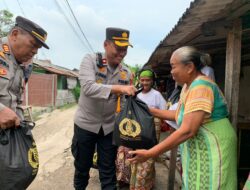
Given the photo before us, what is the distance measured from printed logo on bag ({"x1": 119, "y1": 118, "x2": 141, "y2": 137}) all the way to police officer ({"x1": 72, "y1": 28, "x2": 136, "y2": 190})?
409 mm

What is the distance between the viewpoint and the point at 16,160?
87.7 inches

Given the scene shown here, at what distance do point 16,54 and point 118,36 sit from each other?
41.7 inches

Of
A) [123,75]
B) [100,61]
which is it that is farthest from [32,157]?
[123,75]

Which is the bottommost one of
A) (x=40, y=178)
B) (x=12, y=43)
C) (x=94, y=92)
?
(x=40, y=178)

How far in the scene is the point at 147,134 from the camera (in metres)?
2.65

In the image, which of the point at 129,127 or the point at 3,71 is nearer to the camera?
the point at 3,71

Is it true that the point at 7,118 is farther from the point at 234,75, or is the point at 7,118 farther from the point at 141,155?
the point at 234,75

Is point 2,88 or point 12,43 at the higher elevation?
point 12,43

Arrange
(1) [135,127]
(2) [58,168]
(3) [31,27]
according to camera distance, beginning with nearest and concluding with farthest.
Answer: (3) [31,27] < (1) [135,127] < (2) [58,168]

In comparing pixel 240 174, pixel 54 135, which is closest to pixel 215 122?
pixel 240 174

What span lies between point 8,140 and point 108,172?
1470mm

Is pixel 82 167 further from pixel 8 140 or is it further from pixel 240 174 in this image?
pixel 240 174

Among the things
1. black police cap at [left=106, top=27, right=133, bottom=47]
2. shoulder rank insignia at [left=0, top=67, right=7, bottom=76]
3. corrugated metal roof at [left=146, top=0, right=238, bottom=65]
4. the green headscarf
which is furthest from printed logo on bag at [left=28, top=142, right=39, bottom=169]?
the green headscarf

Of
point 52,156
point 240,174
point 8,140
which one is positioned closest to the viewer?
point 8,140
